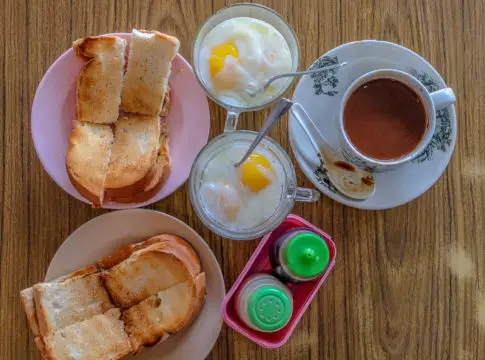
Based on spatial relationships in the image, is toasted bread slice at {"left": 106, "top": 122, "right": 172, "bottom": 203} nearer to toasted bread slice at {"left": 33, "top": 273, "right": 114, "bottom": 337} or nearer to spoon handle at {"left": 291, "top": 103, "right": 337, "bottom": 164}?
toasted bread slice at {"left": 33, "top": 273, "right": 114, "bottom": 337}

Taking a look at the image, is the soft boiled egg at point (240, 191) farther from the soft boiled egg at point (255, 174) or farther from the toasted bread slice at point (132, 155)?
the toasted bread slice at point (132, 155)

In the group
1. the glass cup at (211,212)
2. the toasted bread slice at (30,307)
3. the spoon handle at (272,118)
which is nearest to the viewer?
the spoon handle at (272,118)

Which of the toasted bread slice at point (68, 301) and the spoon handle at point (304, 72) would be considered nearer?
the spoon handle at point (304, 72)

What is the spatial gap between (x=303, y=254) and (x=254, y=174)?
177 millimetres

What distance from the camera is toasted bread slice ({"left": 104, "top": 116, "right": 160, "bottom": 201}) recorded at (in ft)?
3.82

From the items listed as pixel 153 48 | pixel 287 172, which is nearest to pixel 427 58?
pixel 287 172

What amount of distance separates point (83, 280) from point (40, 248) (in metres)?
0.14

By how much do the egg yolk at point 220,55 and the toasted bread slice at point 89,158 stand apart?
27 cm

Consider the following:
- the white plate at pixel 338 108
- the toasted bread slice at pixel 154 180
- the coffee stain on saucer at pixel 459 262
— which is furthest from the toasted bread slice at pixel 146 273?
the coffee stain on saucer at pixel 459 262

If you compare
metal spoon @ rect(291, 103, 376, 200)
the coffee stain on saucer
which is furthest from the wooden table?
metal spoon @ rect(291, 103, 376, 200)

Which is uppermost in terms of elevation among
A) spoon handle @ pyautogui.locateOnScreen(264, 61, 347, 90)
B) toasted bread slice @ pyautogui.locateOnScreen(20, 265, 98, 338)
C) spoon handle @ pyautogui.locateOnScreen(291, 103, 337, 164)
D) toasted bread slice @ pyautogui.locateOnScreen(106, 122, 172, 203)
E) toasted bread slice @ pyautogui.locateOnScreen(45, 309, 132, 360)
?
spoon handle @ pyautogui.locateOnScreen(264, 61, 347, 90)

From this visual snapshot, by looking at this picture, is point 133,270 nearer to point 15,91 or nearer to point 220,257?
point 220,257

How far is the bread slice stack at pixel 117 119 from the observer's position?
1161mm

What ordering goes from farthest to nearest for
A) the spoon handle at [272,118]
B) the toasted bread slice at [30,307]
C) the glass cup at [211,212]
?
the toasted bread slice at [30,307] → the glass cup at [211,212] → the spoon handle at [272,118]
